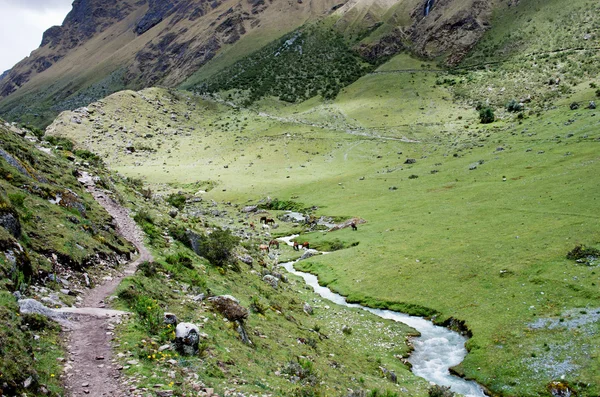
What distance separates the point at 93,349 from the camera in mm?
14797

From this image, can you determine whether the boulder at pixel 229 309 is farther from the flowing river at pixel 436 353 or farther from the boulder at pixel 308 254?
the boulder at pixel 308 254

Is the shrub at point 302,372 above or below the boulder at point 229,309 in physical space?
below

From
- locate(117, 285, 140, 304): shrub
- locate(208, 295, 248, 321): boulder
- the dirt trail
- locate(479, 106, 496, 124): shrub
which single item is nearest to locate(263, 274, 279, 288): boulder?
locate(208, 295, 248, 321): boulder

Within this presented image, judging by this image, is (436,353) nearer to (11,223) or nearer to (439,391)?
(439,391)

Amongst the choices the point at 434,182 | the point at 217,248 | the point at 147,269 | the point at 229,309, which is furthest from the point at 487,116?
the point at 147,269

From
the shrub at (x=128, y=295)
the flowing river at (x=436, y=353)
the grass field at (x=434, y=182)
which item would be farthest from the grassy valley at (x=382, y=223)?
the flowing river at (x=436, y=353)

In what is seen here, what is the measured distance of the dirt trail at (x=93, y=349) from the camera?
506 inches

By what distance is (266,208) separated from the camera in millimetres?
89062

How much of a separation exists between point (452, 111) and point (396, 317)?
4695 inches

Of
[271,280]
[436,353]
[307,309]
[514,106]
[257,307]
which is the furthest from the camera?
[514,106]

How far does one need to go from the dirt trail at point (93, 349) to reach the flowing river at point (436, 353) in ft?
68.9

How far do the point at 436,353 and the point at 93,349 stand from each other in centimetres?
2588

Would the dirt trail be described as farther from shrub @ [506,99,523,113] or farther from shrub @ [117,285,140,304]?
shrub @ [506,99,523,113]

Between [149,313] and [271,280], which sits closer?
[149,313]
